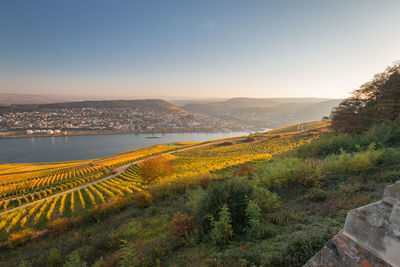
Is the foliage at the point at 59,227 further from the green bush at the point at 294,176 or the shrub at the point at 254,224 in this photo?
the green bush at the point at 294,176

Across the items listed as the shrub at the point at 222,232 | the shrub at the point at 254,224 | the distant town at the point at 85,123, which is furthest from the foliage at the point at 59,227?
the distant town at the point at 85,123

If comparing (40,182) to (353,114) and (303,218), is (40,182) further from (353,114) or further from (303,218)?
(353,114)

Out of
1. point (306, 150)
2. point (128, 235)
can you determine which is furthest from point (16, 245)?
point (306, 150)

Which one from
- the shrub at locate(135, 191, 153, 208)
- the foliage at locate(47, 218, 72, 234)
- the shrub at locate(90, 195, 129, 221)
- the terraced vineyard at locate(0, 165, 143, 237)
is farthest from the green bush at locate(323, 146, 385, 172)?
the terraced vineyard at locate(0, 165, 143, 237)

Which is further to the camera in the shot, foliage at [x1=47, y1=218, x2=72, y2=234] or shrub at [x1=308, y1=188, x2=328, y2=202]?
foliage at [x1=47, y1=218, x2=72, y2=234]

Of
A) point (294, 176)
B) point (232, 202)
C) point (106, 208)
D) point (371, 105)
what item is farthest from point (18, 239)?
point (371, 105)

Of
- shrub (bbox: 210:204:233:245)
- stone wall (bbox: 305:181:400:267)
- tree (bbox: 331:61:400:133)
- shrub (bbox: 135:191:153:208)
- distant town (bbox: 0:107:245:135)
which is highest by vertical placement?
tree (bbox: 331:61:400:133)

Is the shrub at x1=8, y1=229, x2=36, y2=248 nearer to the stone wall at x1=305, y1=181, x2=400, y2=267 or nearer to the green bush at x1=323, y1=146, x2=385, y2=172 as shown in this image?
the stone wall at x1=305, y1=181, x2=400, y2=267
